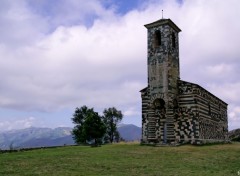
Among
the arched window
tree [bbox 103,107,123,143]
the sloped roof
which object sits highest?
the sloped roof

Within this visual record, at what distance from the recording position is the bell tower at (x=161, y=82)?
1598 inches

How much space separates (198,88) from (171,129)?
6164mm

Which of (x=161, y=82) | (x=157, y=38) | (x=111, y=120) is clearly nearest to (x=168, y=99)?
(x=161, y=82)

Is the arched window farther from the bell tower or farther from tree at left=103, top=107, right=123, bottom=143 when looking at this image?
tree at left=103, top=107, right=123, bottom=143

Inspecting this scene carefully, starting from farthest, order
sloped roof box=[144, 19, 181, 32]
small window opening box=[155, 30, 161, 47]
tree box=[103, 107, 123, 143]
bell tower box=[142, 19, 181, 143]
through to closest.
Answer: tree box=[103, 107, 123, 143], small window opening box=[155, 30, 161, 47], sloped roof box=[144, 19, 181, 32], bell tower box=[142, 19, 181, 143]

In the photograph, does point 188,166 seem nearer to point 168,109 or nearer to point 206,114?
point 168,109

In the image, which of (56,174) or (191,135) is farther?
(191,135)

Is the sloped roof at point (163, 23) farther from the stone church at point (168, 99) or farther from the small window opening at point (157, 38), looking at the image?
the small window opening at point (157, 38)

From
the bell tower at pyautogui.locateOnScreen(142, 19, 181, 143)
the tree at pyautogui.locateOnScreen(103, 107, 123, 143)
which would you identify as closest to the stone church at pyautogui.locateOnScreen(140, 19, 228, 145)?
the bell tower at pyautogui.locateOnScreen(142, 19, 181, 143)

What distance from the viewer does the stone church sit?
40.4 meters

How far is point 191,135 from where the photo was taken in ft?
131

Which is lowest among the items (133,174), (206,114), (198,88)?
(133,174)

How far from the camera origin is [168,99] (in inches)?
1581

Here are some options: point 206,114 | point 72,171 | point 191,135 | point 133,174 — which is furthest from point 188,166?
point 206,114
